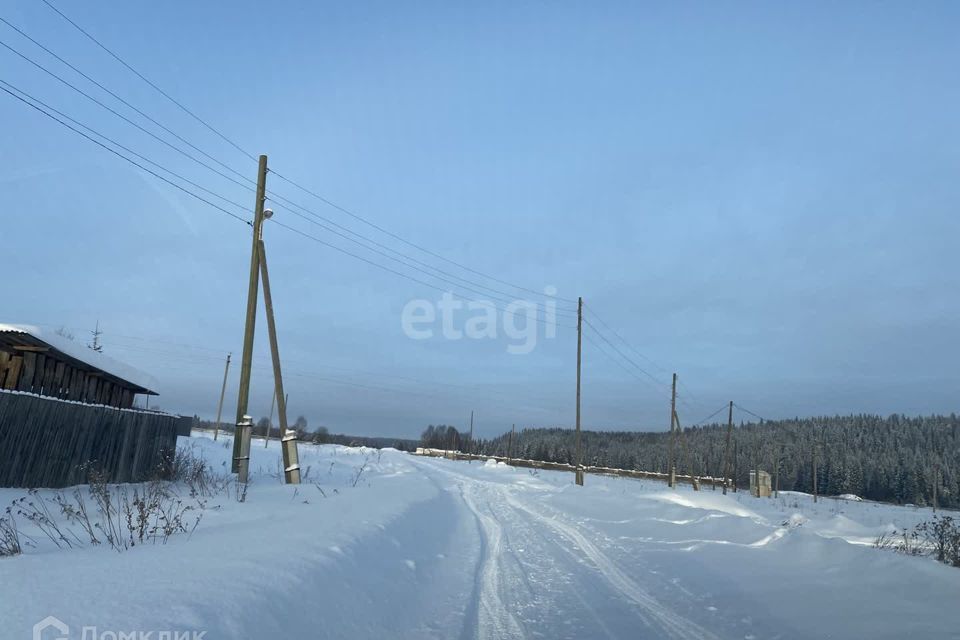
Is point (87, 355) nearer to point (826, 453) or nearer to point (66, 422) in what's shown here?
point (66, 422)

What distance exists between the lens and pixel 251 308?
45.5ft

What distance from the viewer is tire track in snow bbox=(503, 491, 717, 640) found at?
5.43 m

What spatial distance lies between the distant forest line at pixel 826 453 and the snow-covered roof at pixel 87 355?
49.2 metres

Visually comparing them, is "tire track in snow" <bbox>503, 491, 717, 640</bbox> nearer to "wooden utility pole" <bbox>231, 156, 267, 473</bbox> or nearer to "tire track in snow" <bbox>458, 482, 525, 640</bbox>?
"tire track in snow" <bbox>458, 482, 525, 640</bbox>

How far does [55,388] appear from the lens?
57.7ft

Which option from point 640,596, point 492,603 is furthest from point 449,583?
point 640,596

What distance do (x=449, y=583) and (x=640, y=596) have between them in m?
2.27

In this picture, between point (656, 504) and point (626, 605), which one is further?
point (656, 504)

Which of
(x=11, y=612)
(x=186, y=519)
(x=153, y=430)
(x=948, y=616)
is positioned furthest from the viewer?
(x=153, y=430)

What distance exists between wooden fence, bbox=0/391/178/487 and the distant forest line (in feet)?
170

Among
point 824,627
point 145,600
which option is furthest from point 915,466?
point 145,600

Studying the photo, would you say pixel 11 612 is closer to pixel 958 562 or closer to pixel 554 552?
pixel 554 552

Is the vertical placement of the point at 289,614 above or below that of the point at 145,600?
below

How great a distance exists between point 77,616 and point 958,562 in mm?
11523
